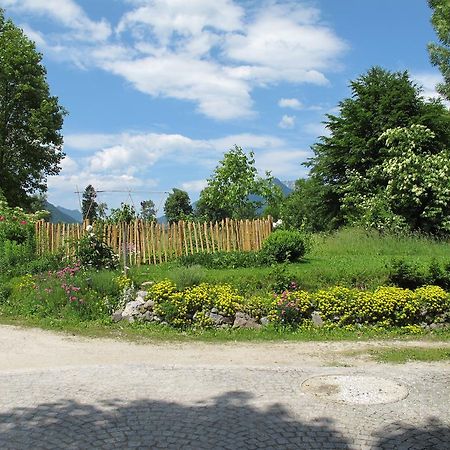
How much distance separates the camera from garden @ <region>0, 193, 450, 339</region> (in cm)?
1041

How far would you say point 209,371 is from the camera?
23.6 ft

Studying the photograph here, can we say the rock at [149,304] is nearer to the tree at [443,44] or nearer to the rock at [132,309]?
the rock at [132,309]

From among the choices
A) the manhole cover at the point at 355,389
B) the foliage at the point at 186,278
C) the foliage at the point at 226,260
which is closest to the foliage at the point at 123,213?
the foliage at the point at 226,260

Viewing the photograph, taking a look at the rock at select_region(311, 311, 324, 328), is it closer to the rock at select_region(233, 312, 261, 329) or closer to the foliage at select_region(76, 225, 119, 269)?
the rock at select_region(233, 312, 261, 329)

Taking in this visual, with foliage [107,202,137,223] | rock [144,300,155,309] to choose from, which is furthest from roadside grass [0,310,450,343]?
foliage [107,202,137,223]

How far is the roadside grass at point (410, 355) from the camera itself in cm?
811

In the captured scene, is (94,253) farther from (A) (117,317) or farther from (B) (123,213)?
(B) (123,213)

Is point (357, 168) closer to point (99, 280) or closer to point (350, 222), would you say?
point (350, 222)

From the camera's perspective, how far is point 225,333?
10.1 metres

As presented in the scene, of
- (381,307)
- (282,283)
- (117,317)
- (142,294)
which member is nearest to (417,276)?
(381,307)

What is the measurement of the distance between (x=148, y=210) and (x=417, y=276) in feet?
47.2

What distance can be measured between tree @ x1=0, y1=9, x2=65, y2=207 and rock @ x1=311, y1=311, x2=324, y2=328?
27.4 metres

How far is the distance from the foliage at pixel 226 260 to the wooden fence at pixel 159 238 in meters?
1.99

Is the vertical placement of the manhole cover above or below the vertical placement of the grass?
below
